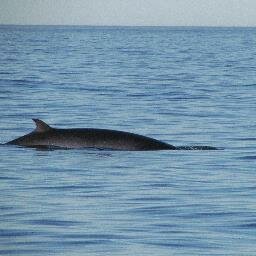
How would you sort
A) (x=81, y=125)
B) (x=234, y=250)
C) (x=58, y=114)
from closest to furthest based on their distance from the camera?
(x=234, y=250)
(x=81, y=125)
(x=58, y=114)

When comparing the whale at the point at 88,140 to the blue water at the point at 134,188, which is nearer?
the blue water at the point at 134,188

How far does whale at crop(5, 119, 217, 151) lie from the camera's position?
21016 mm

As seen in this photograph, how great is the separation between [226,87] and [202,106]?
12493 mm

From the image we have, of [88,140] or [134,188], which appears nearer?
[134,188]

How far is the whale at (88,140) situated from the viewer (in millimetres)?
21016

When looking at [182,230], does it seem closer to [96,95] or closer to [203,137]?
[203,137]

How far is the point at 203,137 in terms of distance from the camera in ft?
78.7

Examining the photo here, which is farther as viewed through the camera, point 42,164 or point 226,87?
point 226,87

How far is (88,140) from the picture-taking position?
2112 centimetres

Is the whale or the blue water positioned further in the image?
the whale

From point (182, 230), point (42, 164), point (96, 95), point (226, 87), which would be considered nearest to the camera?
point (182, 230)

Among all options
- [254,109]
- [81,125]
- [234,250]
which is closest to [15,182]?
[234,250]

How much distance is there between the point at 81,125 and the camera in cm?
2716

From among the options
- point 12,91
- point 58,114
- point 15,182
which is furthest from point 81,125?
point 12,91
